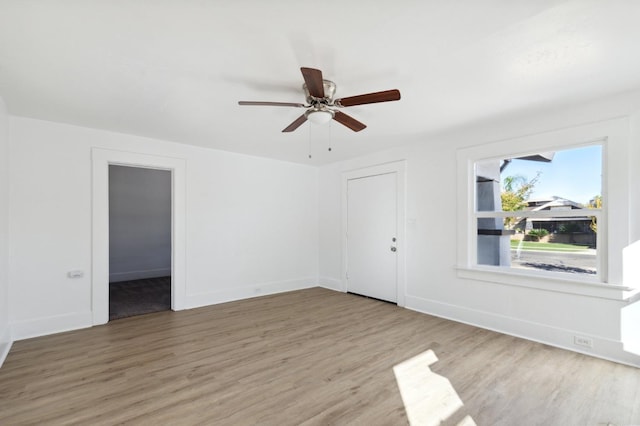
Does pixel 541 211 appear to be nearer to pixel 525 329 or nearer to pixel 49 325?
pixel 525 329

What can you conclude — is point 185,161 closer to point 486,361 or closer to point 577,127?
point 486,361

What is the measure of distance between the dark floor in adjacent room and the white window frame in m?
4.45

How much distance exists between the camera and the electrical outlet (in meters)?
2.87

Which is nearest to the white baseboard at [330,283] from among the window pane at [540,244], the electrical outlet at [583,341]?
the window pane at [540,244]

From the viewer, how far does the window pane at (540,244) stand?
3.04m

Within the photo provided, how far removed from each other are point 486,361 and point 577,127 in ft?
8.20

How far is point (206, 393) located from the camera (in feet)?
7.38

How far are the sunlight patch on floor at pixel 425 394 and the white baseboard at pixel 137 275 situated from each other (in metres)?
6.20

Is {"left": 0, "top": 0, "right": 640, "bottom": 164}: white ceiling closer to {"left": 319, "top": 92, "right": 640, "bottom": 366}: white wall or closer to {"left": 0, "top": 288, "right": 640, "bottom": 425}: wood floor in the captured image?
{"left": 319, "top": 92, "right": 640, "bottom": 366}: white wall

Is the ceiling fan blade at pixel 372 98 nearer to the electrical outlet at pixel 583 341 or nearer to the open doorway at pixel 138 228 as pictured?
the electrical outlet at pixel 583 341

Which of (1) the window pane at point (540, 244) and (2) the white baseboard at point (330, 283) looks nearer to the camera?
(1) the window pane at point (540, 244)

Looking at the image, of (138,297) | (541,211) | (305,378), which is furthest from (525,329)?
(138,297)

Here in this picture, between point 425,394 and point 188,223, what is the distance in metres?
3.82

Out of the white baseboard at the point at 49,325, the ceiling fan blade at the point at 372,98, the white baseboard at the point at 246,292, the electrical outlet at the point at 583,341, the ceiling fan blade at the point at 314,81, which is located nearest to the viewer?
the ceiling fan blade at the point at 314,81
